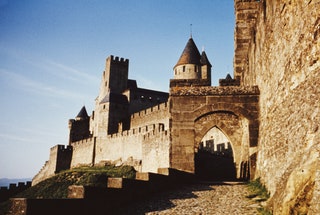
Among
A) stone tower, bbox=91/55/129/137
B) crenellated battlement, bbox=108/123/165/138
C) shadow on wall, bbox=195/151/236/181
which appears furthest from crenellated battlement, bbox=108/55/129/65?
shadow on wall, bbox=195/151/236/181

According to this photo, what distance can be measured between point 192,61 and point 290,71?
125 feet

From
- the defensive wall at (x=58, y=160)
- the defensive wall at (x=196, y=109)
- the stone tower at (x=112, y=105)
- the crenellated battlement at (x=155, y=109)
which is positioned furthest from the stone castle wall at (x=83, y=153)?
the defensive wall at (x=196, y=109)

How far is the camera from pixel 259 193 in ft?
19.4

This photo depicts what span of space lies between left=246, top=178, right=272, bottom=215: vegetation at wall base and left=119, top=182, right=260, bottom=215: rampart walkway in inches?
4.4

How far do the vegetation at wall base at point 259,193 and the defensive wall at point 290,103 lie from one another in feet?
0.44

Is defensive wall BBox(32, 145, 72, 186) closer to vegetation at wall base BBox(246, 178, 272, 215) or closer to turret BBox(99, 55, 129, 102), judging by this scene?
turret BBox(99, 55, 129, 102)

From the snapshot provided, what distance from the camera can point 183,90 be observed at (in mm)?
8617

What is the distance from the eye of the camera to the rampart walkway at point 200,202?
4977 mm

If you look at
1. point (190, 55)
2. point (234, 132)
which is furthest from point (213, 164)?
point (190, 55)

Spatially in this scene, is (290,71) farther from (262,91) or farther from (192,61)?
(192,61)

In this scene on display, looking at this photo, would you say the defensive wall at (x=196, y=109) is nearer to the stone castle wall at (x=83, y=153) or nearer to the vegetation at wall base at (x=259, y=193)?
the vegetation at wall base at (x=259, y=193)

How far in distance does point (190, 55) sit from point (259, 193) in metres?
38.0

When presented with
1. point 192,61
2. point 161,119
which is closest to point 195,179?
point 161,119

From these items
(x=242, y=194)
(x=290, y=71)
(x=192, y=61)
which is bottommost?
(x=242, y=194)
